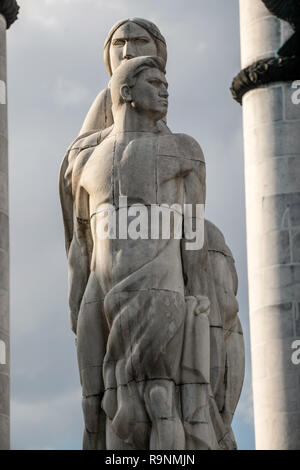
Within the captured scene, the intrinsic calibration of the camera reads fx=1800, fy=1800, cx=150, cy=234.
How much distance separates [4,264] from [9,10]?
12.2ft

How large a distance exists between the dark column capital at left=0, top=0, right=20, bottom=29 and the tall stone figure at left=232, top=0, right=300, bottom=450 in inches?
137

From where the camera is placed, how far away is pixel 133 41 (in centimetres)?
2023

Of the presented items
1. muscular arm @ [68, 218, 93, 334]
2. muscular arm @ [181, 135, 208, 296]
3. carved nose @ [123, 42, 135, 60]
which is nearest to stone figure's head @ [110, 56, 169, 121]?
muscular arm @ [181, 135, 208, 296]

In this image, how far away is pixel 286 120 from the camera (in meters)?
26.2

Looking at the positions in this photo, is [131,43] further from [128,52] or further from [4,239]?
[4,239]

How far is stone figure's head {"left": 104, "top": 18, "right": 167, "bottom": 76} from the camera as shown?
20219mm

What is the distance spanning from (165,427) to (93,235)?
2.33 meters

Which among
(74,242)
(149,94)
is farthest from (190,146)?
(74,242)

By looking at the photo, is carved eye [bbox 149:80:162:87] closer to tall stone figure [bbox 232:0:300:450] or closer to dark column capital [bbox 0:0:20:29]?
dark column capital [bbox 0:0:20:29]

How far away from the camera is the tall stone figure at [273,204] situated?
81.1ft

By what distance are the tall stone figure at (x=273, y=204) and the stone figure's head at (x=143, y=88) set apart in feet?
21.7
